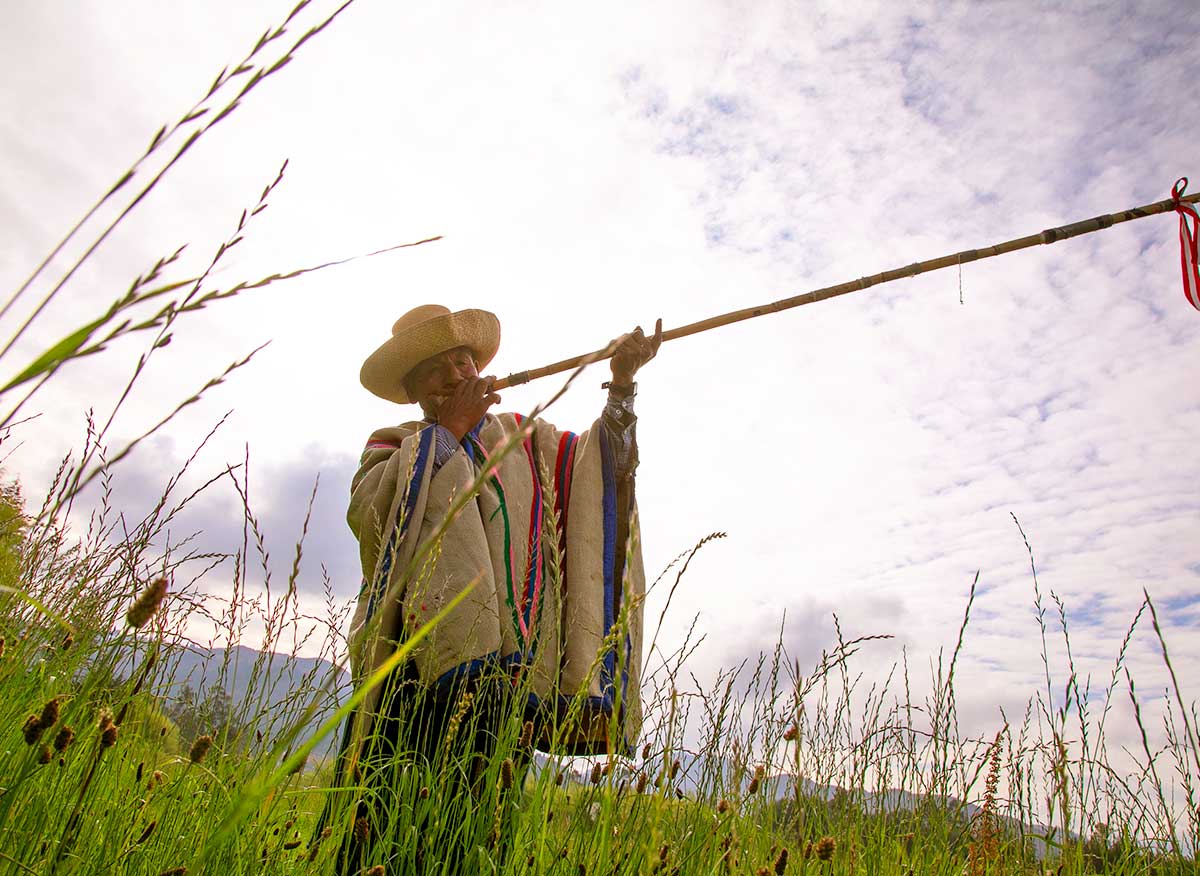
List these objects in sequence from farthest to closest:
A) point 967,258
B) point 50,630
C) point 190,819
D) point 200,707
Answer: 1. point 967,258
2. point 200,707
3. point 50,630
4. point 190,819

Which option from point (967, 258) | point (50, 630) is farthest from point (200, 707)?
point (967, 258)

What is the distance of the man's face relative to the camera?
3961 mm

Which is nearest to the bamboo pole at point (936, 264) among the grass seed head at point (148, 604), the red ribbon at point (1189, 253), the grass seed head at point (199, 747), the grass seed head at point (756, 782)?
the red ribbon at point (1189, 253)

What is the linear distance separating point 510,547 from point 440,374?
3.61 feet

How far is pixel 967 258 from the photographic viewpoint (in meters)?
4.05

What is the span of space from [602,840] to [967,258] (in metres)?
3.58

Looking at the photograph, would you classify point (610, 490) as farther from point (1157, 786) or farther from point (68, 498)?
point (68, 498)

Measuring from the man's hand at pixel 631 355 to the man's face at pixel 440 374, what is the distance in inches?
28.2

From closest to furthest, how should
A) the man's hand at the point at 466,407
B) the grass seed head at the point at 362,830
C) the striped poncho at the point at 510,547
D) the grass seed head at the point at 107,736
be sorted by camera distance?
the grass seed head at the point at 107,736 < the grass seed head at the point at 362,830 < the striped poncho at the point at 510,547 < the man's hand at the point at 466,407

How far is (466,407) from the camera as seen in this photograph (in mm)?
3670

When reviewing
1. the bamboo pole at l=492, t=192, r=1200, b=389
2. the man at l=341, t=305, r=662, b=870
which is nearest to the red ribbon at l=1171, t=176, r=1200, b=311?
the bamboo pole at l=492, t=192, r=1200, b=389

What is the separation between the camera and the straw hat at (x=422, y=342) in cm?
401

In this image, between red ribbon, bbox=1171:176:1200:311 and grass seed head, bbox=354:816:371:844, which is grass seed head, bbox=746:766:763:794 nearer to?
grass seed head, bbox=354:816:371:844

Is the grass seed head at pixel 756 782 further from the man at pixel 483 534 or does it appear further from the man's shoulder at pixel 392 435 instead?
the man's shoulder at pixel 392 435
